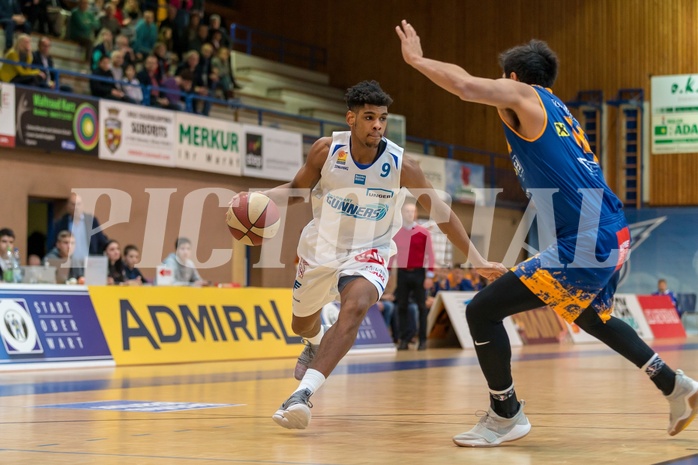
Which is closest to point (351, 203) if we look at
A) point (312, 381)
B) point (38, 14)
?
point (312, 381)

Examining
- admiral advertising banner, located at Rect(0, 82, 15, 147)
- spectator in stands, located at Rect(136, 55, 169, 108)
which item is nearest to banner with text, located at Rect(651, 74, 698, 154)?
spectator in stands, located at Rect(136, 55, 169, 108)

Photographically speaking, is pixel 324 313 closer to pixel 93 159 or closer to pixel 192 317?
pixel 192 317

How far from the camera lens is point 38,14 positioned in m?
20.9

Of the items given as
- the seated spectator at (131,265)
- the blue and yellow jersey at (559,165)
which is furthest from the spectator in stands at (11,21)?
the blue and yellow jersey at (559,165)

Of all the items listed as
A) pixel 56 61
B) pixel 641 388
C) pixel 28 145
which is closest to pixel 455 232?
pixel 641 388

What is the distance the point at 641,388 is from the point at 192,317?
6335 mm

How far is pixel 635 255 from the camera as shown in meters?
30.7

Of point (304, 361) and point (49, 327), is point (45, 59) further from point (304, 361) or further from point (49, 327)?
point (304, 361)

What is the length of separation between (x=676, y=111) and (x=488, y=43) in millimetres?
6633

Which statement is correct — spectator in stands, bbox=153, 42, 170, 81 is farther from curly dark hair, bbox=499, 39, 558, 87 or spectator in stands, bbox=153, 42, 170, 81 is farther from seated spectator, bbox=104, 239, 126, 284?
curly dark hair, bbox=499, 39, 558, 87

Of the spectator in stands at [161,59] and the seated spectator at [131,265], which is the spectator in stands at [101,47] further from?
the seated spectator at [131,265]

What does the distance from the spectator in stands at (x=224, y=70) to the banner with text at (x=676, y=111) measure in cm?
1167

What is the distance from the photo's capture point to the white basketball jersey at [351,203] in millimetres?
6543

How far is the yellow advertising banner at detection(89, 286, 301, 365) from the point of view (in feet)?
41.0
